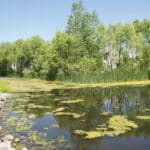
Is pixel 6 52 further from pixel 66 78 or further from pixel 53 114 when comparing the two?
pixel 53 114

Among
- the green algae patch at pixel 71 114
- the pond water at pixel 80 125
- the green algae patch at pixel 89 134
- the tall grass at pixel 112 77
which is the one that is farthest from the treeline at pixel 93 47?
the green algae patch at pixel 89 134

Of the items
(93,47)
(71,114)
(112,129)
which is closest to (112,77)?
(93,47)

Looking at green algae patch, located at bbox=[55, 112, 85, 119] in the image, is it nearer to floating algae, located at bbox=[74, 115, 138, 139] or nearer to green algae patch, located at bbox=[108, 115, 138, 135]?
green algae patch, located at bbox=[108, 115, 138, 135]

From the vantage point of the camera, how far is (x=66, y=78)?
5369 centimetres

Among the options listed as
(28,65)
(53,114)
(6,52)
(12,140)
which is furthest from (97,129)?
(6,52)

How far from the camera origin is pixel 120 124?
53.8ft

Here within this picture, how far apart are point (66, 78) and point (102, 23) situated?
63.3 feet

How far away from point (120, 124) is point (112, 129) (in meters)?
1.00

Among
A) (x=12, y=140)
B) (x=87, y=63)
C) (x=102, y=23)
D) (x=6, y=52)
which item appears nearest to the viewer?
(x=12, y=140)

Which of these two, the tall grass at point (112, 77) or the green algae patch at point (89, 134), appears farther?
the tall grass at point (112, 77)

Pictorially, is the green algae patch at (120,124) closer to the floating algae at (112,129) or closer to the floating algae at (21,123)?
the floating algae at (112,129)

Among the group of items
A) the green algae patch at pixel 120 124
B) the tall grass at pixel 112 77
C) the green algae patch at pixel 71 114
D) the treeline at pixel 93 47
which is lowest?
the green algae patch at pixel 120 124

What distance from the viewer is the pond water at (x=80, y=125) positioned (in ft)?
43.0

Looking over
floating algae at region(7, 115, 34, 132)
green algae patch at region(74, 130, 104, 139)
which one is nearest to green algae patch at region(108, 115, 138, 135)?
green algae patch at region(74, 130, 104, 139)
